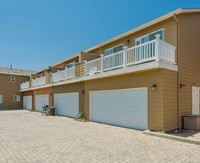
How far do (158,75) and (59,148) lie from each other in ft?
18.6

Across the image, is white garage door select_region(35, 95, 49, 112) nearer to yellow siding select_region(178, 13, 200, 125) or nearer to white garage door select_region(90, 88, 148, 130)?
white garage door select_region(90, 88, 148, 130)

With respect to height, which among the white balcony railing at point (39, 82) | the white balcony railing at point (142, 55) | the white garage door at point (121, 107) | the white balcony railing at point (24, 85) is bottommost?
the white garage door at point (121, 107)

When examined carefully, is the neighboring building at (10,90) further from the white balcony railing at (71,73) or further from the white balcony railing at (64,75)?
the white balcony railing at (71,73)

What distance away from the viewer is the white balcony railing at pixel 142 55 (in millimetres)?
8578

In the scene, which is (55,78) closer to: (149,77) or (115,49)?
(115,49)

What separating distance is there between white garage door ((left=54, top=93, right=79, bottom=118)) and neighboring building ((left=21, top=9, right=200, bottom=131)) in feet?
4.24

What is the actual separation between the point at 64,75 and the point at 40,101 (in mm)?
8932

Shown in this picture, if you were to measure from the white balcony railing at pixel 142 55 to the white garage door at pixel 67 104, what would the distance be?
505 cm

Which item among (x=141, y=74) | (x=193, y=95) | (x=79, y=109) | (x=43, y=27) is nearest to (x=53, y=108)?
(x=79, y=109)

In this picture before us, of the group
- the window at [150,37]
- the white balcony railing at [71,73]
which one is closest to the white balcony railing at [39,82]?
the white balcony railing at [71,73]

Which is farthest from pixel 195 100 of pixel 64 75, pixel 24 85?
pixel 24 85

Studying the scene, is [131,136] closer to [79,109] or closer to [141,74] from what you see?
[141,74]

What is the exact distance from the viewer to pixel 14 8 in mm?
14484

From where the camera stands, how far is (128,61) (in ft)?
33.9
